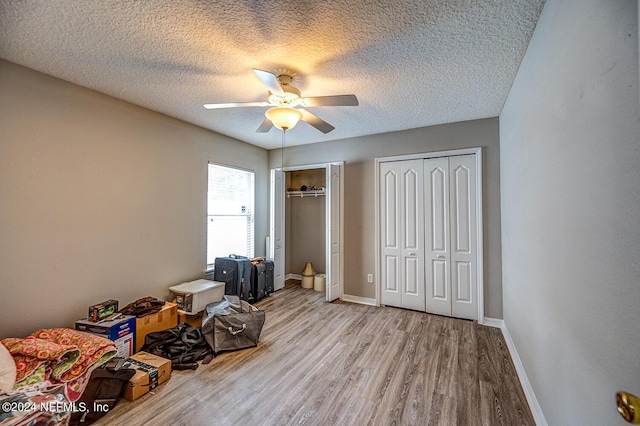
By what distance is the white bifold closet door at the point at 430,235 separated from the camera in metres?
3.40

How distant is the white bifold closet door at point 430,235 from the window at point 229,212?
7.60 feet

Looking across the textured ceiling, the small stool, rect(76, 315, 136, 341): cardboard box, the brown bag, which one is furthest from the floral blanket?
Result: the small stool

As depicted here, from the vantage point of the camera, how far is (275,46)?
190 cm

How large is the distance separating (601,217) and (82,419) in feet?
10.00

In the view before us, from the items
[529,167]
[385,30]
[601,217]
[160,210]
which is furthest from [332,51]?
[160,210]

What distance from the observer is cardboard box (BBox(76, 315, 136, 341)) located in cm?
225

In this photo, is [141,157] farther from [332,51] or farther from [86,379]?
[332,51]

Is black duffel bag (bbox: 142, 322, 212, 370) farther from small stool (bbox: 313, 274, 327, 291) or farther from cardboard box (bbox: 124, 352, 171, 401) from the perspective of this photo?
small stool (bbox: 313, 274, 327, 291)

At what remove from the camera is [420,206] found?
12.0 feet

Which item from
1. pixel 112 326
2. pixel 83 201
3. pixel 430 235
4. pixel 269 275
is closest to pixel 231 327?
pixel 112 326

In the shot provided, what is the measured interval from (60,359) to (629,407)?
2.87 meters

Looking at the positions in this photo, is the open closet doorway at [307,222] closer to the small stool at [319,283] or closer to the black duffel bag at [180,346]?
the small stool at [319,283]

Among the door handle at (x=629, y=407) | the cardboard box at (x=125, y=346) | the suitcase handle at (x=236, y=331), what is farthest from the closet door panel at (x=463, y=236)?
the cardboard box at (x=125, y=346)

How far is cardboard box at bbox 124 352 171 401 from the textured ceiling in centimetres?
248
